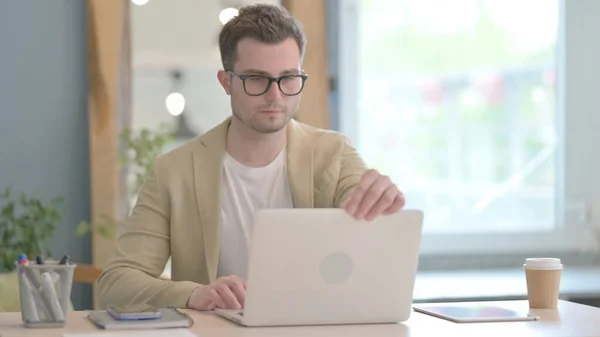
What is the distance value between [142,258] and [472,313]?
909mm

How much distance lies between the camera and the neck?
2658 mm

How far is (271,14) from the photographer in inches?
103

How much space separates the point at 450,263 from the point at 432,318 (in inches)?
94.8

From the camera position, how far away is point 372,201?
6.19ft

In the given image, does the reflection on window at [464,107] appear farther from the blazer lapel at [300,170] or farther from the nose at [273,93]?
the nose at [273,93]

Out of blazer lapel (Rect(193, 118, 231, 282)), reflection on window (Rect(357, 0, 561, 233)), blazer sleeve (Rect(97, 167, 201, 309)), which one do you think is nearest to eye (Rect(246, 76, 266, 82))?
blazer lapel (Rect(193, 118, 231, 282))

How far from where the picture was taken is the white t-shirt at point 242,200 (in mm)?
2633

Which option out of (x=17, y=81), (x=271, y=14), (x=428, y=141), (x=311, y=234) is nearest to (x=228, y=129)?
(x=271, y=14)

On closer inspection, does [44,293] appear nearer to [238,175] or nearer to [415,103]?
A: [238,175]

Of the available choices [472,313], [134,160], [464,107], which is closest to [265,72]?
[472,313]

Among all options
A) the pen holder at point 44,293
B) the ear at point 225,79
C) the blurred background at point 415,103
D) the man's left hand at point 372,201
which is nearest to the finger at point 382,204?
the man's left hand at point 372,201

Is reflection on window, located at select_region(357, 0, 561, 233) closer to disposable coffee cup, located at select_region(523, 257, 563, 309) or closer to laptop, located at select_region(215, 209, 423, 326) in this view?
disposable coffee cup, located at select_region(523, 257, 563, 309)

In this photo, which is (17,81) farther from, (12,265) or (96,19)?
(12,265)

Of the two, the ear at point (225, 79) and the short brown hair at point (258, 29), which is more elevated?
the short brown hair at point (258, 29)
